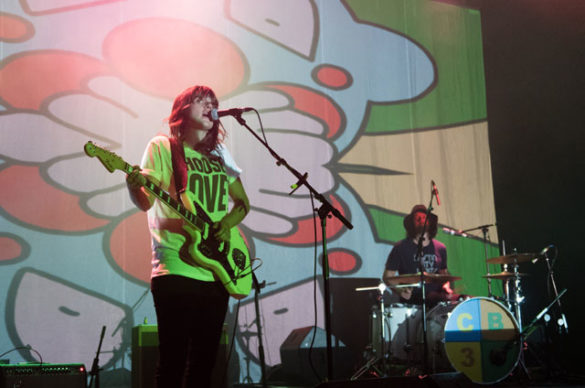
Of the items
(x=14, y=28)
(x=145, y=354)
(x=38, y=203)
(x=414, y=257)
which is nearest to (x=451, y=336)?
(x=414, y=257)

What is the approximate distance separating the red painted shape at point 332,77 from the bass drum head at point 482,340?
6.90 feet

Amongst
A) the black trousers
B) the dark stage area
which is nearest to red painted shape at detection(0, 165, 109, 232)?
the black trousers

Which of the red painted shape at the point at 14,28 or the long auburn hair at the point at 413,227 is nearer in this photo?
the red painted shape at the point at 14,28

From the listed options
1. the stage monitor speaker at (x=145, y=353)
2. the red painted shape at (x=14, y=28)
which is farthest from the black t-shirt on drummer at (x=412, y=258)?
the red painted shape at (x=14, y=28)

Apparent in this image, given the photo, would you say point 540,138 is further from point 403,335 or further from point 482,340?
point 403,335

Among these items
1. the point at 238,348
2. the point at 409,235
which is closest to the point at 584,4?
the point at 409,235

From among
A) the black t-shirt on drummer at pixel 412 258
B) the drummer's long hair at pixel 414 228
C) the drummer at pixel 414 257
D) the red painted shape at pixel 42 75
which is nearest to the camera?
the red painted shape at pixel 42 75

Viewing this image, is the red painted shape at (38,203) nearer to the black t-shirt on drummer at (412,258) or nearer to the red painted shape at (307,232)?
the red painted shape at (307,232)

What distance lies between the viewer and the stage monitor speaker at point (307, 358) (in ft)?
14.3

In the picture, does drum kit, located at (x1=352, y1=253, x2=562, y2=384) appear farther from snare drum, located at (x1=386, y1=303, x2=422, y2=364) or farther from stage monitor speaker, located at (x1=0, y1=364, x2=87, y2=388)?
stage monitor speaker, located at (x1=0, y1=364, x2=87, y2=388)

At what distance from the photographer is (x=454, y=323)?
432 centimetres

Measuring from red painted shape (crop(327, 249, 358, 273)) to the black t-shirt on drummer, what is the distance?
29 centimetres

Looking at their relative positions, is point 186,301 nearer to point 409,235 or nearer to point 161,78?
point 161,78

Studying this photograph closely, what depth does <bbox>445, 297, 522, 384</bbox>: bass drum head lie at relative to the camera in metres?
4.29
